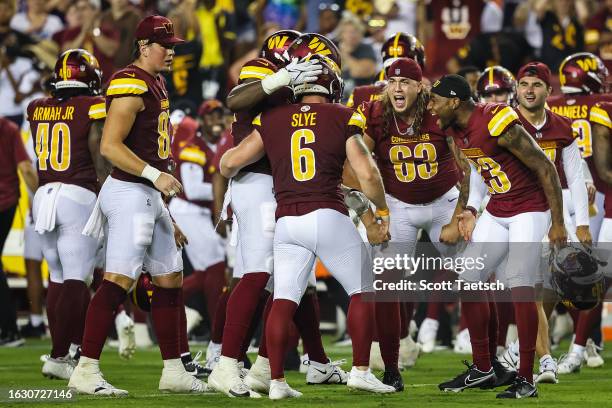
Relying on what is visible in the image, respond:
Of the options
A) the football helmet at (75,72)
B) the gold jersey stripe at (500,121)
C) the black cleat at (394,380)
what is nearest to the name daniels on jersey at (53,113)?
the football helmet at (75,72)

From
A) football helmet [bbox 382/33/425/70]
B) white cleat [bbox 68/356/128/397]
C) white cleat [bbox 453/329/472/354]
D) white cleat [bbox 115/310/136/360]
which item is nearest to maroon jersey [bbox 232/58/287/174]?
white cleat [bbox 68/356/128/397]

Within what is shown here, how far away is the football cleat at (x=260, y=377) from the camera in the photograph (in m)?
7.64

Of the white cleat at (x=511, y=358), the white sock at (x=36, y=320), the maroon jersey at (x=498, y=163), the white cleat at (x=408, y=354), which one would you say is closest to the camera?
the maroon jersey at (x=498, y=163)

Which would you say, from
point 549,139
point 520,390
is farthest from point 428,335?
point 520,390

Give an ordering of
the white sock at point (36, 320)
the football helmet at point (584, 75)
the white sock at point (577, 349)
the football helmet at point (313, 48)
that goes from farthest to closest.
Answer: the white sock at point (36, 320), the football helmet at point (584, 75), the white sock at point (577, 349), the football helmet at point (313, 48)

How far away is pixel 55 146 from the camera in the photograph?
8.90m

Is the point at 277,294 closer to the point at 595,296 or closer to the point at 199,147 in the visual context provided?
the point at 595,296

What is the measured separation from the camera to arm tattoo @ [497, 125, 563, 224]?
7.45 metres

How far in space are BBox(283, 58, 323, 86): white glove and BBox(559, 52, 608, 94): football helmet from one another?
343cm

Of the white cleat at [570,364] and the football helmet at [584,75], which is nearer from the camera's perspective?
the white cleat at [570,364]

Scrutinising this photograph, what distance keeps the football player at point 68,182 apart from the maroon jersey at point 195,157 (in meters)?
2.66

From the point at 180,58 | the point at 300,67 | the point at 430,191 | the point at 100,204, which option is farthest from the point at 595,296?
the point at 180,58

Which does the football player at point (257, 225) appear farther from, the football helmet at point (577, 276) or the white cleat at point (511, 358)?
the football helmet at point (577, 276)

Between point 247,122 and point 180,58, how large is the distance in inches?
283
